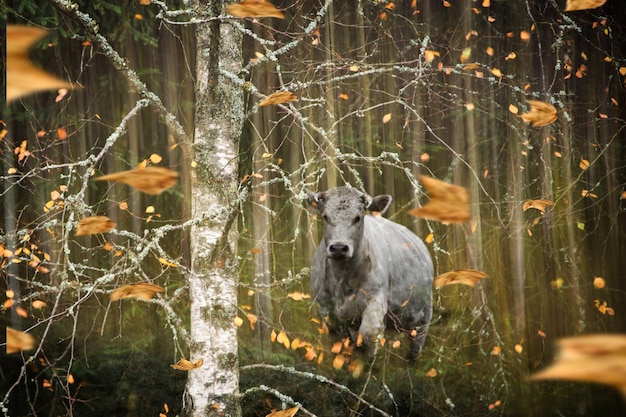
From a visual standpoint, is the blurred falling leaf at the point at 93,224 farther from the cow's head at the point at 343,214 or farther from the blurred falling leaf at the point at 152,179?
the cow's head at the point at 343,214

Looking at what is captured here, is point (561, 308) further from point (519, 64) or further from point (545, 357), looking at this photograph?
point (519, 64)

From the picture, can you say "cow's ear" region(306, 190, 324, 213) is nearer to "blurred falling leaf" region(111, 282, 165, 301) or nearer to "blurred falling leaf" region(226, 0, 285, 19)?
"blurred falling leaf" region(111, 282, 165, 301)

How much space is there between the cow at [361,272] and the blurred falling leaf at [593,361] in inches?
143

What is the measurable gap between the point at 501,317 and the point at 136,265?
5939 millimetres

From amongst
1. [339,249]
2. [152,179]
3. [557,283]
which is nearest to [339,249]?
[339,249]

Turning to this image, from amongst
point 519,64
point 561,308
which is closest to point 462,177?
point 519,64

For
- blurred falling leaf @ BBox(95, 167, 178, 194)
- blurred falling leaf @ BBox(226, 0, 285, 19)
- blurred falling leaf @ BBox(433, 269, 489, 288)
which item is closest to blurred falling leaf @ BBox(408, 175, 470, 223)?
blurred falling leaf @ BBox(433, 269, 489, 288)

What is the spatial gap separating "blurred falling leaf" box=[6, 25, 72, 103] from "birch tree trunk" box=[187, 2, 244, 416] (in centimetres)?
243

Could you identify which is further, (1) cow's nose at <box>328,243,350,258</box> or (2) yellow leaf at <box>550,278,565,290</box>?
(2) yellow leaf at <box>550,278,565,290</box>

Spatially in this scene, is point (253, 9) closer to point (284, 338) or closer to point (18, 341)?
point (18, 341)

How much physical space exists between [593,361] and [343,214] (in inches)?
158

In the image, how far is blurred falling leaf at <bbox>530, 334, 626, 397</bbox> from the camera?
117cm

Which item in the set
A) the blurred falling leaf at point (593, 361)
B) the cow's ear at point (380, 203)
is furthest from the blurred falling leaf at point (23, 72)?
the cow's ear at point (380, 203)

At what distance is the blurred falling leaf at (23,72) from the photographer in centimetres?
119
